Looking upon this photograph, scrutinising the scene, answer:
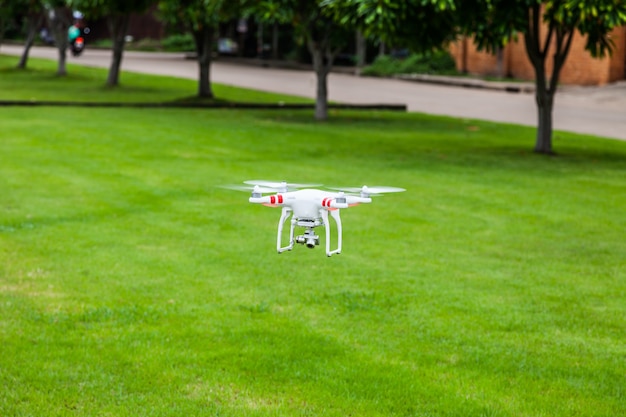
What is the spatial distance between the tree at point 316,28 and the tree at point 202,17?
0.96m

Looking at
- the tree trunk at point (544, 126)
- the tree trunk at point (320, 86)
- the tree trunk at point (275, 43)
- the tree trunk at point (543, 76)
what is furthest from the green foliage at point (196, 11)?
the tree trunk at point (275, 43)

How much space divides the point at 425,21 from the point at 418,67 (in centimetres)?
3784

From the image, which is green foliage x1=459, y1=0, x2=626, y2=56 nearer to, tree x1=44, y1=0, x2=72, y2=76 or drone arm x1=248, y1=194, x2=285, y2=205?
drone arm x1=248, y1=194, x2=285, y2=205

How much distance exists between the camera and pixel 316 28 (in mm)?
30953

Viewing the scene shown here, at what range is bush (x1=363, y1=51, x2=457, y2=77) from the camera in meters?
56.9

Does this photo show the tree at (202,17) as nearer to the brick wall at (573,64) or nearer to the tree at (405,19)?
the tree at (405,19)

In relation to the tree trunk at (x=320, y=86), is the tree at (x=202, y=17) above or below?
above

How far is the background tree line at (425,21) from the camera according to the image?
18464mm

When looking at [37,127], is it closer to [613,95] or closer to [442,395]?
[442,395]

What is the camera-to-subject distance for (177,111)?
32406 millimetres

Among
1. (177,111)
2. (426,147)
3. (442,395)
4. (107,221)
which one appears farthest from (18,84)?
(442,395)

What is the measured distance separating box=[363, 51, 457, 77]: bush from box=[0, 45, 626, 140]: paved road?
1561 millimetres

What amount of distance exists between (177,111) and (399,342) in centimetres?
2311

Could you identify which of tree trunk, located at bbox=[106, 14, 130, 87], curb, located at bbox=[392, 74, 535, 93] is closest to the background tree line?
tree trunk, located at bbox=[106, 14, 130, 87]
